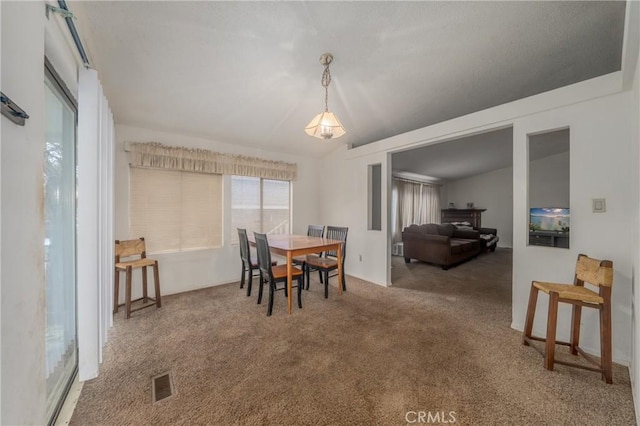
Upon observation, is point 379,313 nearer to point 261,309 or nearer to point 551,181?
point 261,309

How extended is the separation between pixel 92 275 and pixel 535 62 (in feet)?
14.2

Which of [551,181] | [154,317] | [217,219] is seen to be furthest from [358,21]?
[551,181]

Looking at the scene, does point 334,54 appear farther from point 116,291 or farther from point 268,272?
point 116,291

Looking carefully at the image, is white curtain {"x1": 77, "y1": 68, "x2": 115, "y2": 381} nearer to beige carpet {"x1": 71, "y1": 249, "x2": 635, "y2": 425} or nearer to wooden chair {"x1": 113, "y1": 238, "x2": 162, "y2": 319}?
beige carpet {"x1": 71, "y1": 249, "x2": 635, "y2": 425}

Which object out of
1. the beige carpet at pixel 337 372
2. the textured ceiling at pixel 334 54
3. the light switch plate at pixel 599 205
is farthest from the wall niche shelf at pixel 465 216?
the light switch plate at pixel 599 205

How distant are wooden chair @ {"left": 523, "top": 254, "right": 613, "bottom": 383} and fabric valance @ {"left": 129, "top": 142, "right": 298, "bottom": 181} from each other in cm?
378

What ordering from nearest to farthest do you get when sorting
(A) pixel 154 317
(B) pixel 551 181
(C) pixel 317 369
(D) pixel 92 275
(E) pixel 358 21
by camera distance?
(D) pixel 92 275
(C) pixel 317 369
(E) pixel 358 21
(A) pixel 154 317
(B) pixel 551 181

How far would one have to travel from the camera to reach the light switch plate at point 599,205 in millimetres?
1953

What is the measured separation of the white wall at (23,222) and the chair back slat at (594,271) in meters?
3.17

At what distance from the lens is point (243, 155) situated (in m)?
4.01

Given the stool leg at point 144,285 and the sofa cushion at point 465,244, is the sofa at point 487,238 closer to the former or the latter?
the sofa cushion at point 465,244

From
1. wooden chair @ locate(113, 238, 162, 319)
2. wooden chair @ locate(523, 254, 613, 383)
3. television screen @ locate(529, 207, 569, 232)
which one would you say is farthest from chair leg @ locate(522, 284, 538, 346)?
wooden chair @ locate(113, 238, 162, 319)

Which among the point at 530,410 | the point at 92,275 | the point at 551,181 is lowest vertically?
the point at 530,410

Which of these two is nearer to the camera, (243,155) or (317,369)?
(317,369)
